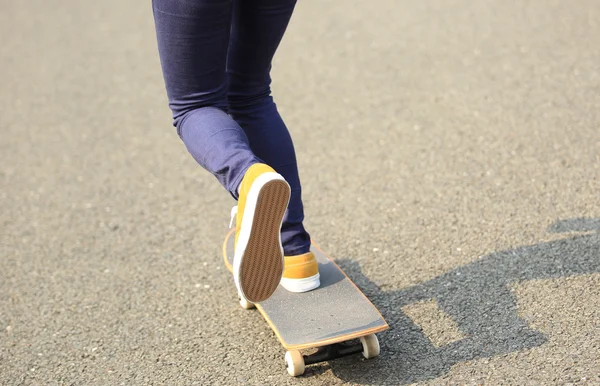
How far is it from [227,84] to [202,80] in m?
0.27

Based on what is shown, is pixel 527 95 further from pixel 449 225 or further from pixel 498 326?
pixel 498 326

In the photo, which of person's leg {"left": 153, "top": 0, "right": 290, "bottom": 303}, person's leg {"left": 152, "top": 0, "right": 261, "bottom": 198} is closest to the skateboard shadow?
person's leg {"left": 153, "top": 0, "right": 290, "bottom": 303}

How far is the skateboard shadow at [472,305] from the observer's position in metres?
2.69

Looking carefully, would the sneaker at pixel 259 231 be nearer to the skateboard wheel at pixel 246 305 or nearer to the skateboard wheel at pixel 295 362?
the skateboard wheel at pixel 295 362

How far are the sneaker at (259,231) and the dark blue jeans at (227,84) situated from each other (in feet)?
0.36

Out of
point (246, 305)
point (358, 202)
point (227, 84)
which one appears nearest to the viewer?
point (227, 84)

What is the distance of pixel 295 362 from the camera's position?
266 centimetres

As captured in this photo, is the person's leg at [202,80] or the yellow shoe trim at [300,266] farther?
the yellow shoe trim at [300,266]

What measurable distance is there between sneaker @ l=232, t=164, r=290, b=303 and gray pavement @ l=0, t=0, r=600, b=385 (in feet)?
1.60

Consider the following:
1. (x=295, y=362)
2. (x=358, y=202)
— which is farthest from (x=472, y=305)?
(x=358, y=202)

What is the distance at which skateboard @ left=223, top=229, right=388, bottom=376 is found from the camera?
104 inches

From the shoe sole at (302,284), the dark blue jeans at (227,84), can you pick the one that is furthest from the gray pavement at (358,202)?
the dark blue jeans at (227,84)

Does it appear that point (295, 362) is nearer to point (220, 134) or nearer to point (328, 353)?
point (328, 353)

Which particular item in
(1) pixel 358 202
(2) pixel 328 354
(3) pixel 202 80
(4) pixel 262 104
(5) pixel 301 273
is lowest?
(1) pixel 358 202
